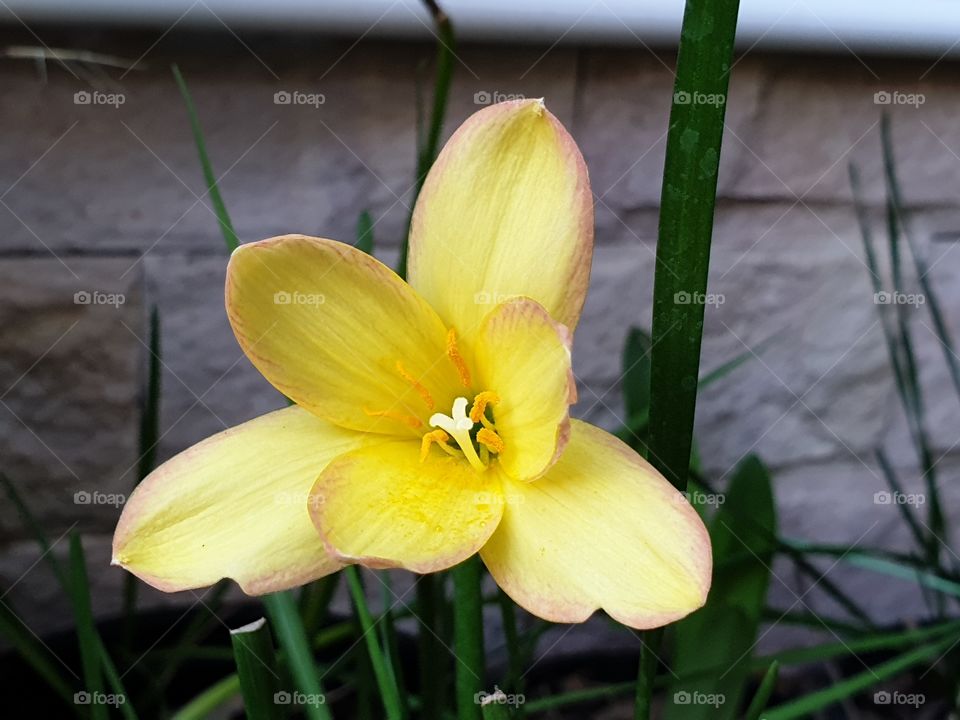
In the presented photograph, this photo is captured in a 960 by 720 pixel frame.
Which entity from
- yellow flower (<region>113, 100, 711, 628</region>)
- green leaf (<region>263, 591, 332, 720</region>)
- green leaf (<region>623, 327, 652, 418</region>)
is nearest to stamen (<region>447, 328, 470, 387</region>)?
yellow flower (<region>113, 100, 711, 628</region>)

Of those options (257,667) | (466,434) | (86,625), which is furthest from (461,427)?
(86,625)

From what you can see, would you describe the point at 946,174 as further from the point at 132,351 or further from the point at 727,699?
the point at 132,351

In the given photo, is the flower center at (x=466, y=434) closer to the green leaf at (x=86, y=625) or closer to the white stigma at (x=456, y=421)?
the white stigma at (x=456, y=421)

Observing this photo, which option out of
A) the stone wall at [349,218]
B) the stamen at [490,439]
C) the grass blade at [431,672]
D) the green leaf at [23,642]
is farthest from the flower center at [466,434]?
the stone wall at [349,218]

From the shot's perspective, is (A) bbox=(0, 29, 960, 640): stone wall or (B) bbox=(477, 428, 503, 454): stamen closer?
(B) bbox=(477, 428, 503, 454): stamen

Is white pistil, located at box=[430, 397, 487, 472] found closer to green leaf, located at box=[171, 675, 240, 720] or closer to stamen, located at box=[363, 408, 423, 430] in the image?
stamen, located at box=[363, 408, 423, 430]
